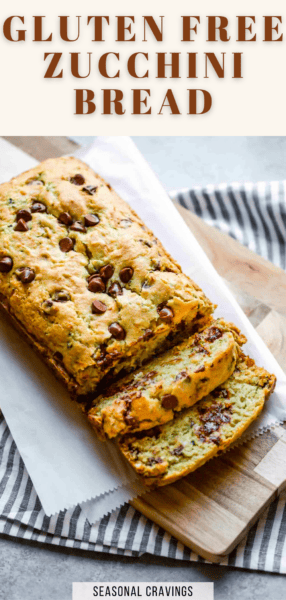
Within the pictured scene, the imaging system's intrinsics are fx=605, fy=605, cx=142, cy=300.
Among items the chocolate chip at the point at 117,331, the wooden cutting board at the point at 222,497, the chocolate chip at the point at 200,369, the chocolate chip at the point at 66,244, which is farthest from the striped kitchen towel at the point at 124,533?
the chocolate chip at the point at 66,244

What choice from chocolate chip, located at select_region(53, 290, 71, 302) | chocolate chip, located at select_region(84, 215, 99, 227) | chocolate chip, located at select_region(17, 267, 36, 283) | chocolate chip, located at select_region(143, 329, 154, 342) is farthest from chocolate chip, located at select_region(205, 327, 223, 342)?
chocolate chip, located at select_region(17, 267, 36, 283)

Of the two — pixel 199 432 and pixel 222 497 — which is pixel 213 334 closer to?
pixel 199 432

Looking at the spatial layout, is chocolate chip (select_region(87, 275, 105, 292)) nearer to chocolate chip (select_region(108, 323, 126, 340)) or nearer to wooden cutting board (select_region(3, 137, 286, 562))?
chocolate chip (select_region(108, 323, 126, 340))

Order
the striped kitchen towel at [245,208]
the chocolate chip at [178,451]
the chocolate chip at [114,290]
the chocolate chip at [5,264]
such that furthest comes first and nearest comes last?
the striped kitchen towel at [245,208] < the chocolate chip at [5,264] < the chocolate chip at [114,290] < the chocolate chip at [178,451]

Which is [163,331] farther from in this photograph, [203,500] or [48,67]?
[48,67]


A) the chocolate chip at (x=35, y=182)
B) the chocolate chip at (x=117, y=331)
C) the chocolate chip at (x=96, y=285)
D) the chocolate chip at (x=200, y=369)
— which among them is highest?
the chocolate chip at (x=35, y=182)

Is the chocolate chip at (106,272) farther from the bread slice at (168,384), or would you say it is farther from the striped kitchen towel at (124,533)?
the striped kitchen towel at (124,533)

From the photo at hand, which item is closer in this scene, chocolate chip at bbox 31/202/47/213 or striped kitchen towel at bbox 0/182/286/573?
striped kitchen towel at bbox 0/182/286/573
